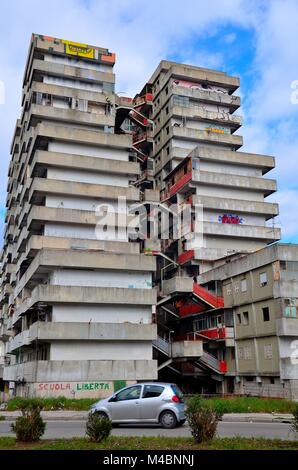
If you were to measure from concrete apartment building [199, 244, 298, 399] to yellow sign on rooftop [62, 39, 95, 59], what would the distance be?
1104 inches

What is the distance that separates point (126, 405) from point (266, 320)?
928 inches

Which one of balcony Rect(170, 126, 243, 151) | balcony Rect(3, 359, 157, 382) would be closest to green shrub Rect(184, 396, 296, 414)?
balcony Rect(3, 359, 157, 382)

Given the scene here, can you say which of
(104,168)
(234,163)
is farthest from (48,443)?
(234,163)

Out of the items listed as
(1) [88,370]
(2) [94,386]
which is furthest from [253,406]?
(1) [88,370]

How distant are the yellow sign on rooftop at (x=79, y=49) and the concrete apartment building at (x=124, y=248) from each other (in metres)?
0.17

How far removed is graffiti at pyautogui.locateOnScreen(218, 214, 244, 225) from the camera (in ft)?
187

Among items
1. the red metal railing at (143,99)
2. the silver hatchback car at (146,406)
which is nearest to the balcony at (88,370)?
the silver hatchback car at (146,406)

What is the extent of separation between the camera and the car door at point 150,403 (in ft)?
61.0

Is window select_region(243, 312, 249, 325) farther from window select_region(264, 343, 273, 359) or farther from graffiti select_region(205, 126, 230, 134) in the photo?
graffiti select_region(205, 126, 230, 134)

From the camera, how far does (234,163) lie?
199ft

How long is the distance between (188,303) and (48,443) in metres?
39.7

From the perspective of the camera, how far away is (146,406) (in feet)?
61.2

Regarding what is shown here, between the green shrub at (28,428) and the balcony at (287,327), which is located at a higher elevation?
the balcony at (287,327)

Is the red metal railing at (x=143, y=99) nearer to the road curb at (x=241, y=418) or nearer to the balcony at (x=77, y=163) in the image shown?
the balcony at (x=77, y=163)
